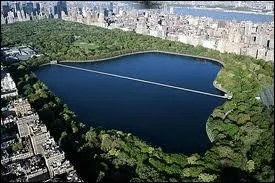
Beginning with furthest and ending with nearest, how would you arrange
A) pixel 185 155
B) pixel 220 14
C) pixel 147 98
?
pixel 220 14, pixel 147 98, pixel 185 155

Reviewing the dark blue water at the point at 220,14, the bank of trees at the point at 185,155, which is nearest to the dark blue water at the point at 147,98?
the bank of trees at the point at 185,155

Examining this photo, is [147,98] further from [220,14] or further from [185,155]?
[220,14]

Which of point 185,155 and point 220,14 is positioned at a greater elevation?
point 220,14

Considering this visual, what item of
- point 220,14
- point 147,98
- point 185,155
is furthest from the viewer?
point 220,14

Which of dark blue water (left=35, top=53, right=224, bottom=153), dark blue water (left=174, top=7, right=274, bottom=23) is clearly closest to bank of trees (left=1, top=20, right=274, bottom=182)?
dark blue water (left=35, top=53, right=224, bottom=153)

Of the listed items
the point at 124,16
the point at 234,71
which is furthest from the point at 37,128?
the point at 124,16

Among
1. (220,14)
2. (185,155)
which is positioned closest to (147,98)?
(185,155)

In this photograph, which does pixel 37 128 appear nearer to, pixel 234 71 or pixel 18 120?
pixel 18 120

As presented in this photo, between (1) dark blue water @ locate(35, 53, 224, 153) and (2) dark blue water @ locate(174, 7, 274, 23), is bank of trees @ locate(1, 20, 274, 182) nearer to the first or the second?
(1) dark blue water @ locate(35, 53, 224, 153)
